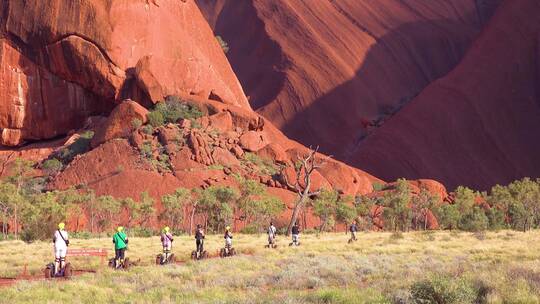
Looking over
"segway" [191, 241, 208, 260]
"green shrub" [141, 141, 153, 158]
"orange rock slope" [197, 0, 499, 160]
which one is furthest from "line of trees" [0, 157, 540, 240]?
"orange rock slope" [197, 0, 499, 160]

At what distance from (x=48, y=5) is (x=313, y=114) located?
169 ft

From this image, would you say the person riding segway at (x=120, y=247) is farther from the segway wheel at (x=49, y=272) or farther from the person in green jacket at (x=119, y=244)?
the segway wheel at (x=49, y=272)

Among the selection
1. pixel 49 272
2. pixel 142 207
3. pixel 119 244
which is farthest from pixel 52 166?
pixel 49 272

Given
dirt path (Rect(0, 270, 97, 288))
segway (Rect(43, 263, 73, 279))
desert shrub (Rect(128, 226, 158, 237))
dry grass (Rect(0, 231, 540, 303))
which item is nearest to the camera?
dry grass (Rect(0, 231, 540, 303))

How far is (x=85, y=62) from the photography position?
75.2 metres

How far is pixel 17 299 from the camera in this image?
16.3 metres

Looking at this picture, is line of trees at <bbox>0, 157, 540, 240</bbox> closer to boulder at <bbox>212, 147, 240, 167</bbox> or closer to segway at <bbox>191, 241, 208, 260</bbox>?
boulder at <bbox>212, 147, 240, 167</bbox>

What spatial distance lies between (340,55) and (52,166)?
68175 mm

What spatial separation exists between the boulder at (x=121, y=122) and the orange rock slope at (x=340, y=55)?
43.2 metres

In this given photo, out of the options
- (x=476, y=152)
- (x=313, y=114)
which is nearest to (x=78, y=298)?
(x=476, y=152)

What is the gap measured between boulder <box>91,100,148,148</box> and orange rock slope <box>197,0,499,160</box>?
4325 cm

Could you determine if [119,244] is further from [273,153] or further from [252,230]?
[273,153]

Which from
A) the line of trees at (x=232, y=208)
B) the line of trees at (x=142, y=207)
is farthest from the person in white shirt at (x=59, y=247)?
the line of trees at (x=142, y=207)

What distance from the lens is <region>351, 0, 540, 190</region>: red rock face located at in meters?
100
